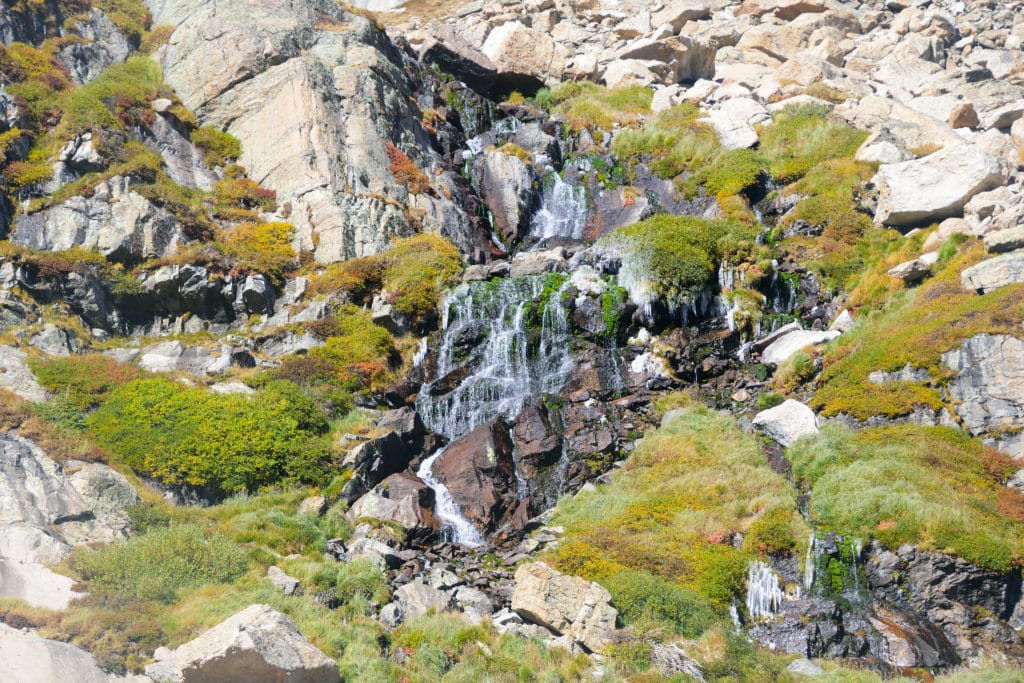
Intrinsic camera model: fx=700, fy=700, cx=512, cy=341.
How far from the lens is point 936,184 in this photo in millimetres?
25562

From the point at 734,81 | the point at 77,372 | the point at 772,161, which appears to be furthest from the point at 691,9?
the point at 77,372

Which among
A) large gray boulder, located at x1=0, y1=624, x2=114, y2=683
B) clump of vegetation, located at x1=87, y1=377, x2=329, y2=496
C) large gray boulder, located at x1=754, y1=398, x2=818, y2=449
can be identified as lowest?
large gray boulder, located at x1=754, y1=398, x2=818, y2=449

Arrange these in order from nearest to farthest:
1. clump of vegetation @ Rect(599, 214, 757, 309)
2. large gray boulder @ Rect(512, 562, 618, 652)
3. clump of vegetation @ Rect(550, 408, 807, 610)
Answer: large gray boulder @ Rect(512, 562, 618, 652) → clump of vegetation @ Rect(550, 408, 807, 610) → clump of vegetation @ Rect(599, 214, 757, 309)

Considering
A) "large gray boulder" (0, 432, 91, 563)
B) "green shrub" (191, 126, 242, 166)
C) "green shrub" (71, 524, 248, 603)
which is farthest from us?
"green shrub" (191, 126, 242, 166)

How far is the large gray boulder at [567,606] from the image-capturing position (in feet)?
40.5

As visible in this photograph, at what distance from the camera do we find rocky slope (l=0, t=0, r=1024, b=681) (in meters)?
12.6

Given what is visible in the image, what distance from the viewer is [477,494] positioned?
18.4m

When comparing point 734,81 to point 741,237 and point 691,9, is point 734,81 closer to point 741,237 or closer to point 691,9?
point 691,9

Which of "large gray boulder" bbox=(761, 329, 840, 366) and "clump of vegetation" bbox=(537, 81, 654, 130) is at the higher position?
"clump of vegetation" bbox=(537, 81, 654, 130)

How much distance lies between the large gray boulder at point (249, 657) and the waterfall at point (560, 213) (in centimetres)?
2457

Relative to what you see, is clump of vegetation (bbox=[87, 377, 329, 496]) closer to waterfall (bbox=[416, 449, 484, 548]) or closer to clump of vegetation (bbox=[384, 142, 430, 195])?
waterfall (bbox=[416, 449, 484, 548])

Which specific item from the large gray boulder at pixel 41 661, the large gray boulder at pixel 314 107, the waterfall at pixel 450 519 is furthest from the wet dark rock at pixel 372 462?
the large gray boulder at pixel 314 107

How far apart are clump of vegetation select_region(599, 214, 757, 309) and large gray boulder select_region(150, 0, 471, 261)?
29.0ft

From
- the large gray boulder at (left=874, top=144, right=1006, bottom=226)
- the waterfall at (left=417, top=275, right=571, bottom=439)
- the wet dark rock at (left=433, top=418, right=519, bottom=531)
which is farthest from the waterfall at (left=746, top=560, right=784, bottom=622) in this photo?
the large gray boulder at (left=874, top=144, right=1006, bottom=226)
